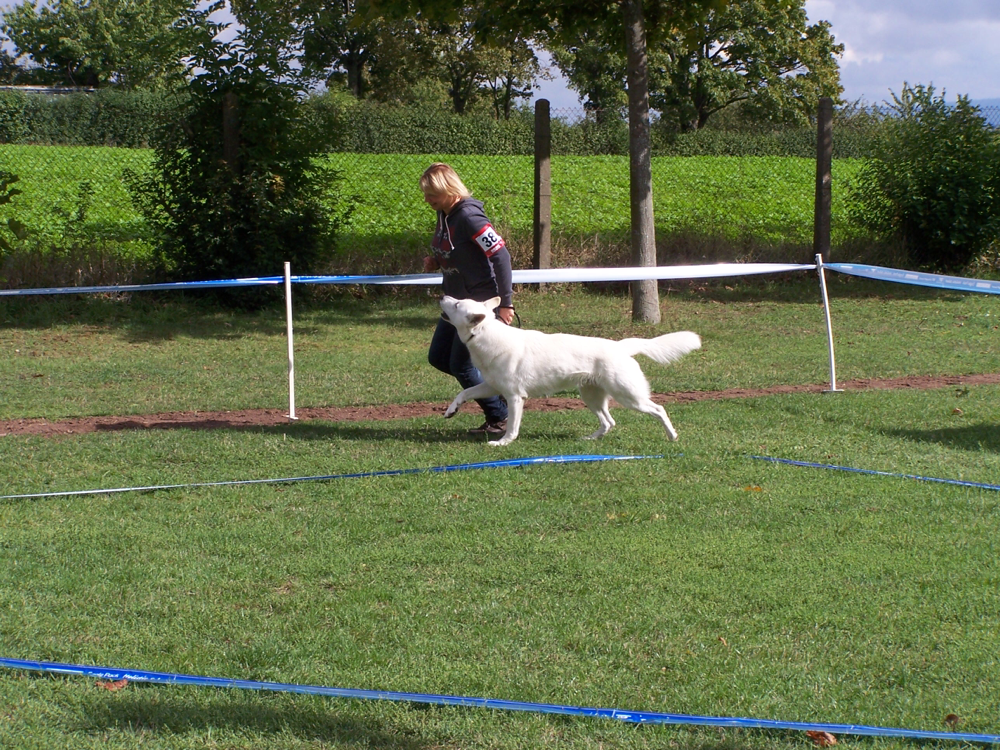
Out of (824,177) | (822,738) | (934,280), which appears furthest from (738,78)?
(822,738)

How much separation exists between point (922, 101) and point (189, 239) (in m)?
12.5

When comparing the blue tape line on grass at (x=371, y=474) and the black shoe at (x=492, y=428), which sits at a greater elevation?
the black shoe at (x=492, y=428)

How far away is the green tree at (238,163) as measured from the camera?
42.7 ft

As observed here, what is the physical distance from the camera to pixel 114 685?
3.40 metres

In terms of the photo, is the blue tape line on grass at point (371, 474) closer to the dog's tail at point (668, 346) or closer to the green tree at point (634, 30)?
the dog's tail at point (668, 346)

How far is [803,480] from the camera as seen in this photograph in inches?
235

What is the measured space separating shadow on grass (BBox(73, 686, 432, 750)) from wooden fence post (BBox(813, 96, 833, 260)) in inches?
549

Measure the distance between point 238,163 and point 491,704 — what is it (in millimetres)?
11294

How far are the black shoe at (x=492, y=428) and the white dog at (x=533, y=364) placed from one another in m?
0.32

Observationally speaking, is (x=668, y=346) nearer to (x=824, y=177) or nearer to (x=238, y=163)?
(x=238, y=163)

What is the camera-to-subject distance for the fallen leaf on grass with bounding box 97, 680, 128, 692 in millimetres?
3379

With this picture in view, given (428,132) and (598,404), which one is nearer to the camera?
(598,404)

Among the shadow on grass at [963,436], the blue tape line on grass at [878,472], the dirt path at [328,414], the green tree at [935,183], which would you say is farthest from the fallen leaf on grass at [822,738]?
the green tree at [935,183]

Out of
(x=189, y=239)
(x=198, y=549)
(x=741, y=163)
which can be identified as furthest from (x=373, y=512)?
(x=741, y=163)
